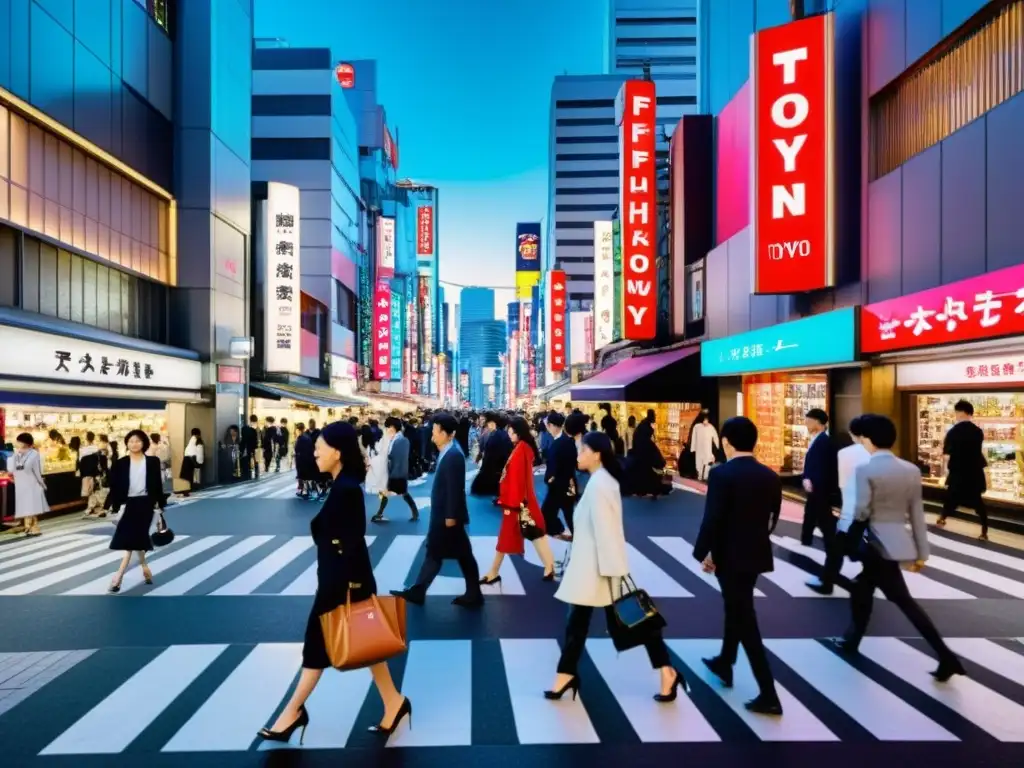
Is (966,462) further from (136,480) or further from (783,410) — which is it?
(136,480)

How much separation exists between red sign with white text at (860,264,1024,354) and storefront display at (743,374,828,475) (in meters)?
4.03

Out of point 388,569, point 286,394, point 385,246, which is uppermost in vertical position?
point 385,246

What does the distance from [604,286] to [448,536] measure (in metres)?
24.3

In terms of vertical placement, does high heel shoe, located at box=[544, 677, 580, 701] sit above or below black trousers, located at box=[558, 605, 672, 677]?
below

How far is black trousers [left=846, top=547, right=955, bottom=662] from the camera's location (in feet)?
14.9

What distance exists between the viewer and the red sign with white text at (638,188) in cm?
2083

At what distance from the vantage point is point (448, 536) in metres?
6.21

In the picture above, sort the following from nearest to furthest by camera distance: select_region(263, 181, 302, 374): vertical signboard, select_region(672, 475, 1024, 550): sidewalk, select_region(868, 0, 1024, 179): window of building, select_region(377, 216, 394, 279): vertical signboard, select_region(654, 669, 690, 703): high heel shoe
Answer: select_region(654, 669, 690, 703): high heel shoe < select_region(868, 0, 1024, 179): window of building < select_region(672, 475, 1024, 550): sidewalk < select_region(263, 181, 302, 374): vertical signboard < select_region(377, 216, 394, 279): vertical signboard

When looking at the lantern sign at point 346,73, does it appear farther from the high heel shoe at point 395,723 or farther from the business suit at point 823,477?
the high heel shoe at point 395,723

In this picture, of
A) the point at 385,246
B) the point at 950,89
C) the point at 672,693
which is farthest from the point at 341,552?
the point at 385,246

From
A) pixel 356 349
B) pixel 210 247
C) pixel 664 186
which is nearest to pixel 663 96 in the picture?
pixel 356 349


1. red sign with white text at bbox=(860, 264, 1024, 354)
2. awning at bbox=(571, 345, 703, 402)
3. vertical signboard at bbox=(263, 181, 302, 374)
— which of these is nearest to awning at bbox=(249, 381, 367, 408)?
vertical signboard at bbox=(263, 181, 302, 374)

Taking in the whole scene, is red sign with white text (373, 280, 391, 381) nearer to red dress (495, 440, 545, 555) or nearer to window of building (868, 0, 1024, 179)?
window of building (868, 0, 1024, 179)

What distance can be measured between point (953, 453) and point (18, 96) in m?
16.4
